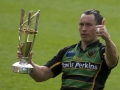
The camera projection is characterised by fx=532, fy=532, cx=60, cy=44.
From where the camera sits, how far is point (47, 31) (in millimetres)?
14297

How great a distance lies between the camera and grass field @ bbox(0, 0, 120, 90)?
9805mm

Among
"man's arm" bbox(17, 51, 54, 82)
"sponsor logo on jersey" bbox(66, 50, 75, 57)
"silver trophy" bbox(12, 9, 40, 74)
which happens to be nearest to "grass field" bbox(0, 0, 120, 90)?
"man's arm" bbox(17, 51, 54, 82)

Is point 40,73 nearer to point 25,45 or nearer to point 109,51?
point 25,45

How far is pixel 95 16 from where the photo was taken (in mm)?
5312

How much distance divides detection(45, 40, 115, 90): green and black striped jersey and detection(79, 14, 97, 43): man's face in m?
0.09

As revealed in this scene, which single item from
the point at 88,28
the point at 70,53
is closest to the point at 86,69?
the point at 70,53

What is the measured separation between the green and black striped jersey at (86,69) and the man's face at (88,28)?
3.5 inches

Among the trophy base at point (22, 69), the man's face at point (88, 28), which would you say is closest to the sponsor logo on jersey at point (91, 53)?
the man's face at point (88, 28)

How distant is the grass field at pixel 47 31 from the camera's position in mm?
9805

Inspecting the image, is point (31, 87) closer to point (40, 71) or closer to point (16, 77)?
point (16, 77)

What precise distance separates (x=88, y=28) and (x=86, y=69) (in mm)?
406

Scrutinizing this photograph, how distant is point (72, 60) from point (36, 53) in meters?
6.69

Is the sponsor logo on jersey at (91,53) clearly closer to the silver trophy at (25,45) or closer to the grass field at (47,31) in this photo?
the silver trophy at (25,45)

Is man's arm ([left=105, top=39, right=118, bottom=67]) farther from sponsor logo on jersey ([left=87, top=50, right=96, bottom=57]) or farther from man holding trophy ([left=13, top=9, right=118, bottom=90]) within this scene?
sponsor logo on jersey ([left=87, top=50, right=96, bottom=57])
